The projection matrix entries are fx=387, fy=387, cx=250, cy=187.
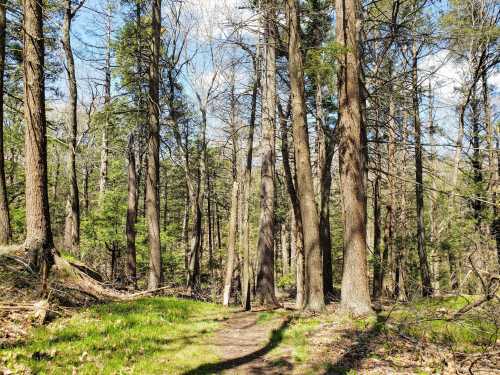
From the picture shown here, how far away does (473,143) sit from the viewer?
22.1 meters

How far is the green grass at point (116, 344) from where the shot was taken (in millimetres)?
4551

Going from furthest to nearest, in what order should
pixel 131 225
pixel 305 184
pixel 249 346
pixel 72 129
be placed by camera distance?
pixel 131 225 < pixel 72 129 < pixel 305 184 < pixel 249 346

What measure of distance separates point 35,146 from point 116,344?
4.46 metres

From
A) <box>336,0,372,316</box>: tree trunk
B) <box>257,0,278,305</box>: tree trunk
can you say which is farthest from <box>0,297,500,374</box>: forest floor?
<box>257,0,278,305</box>: tree trunk

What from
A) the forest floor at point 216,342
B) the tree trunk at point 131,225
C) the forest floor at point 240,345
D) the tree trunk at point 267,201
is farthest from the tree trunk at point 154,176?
the tree trunk at point 131,225

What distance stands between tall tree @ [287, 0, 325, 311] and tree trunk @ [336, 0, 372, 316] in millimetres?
929

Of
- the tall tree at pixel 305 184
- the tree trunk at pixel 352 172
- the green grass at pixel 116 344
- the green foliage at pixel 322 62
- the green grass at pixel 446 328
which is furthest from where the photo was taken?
the tall tree at pixel 305 184

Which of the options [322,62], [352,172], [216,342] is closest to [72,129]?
[322,62]

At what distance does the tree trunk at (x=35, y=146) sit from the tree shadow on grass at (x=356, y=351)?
566 cm

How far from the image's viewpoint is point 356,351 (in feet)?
21.1

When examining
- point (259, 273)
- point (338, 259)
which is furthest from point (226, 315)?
point (338, 259)

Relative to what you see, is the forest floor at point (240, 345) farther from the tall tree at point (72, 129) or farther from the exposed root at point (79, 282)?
the tall tree at point (72, 129)

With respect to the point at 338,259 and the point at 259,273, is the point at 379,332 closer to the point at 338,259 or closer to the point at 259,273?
the point at 259,273

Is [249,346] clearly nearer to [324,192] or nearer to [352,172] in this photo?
[352,172]
